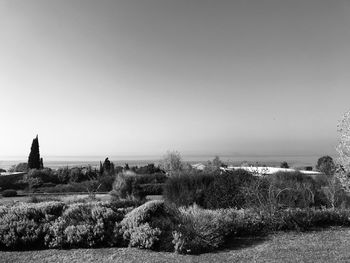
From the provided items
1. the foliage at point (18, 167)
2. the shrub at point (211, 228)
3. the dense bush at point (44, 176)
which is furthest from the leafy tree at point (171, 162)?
the shrub at point (211, 228)

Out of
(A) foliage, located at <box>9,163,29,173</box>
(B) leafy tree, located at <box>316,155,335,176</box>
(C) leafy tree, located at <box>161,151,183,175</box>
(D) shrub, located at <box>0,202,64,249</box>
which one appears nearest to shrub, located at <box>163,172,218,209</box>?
(B) leafy tree, located at <box>316,155,335,176</box>

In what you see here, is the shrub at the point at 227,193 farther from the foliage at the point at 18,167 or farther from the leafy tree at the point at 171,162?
the foliage at the point at 18,167

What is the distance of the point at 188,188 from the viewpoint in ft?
54.1

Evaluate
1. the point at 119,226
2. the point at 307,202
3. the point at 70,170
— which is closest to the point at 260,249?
the point at 119,226

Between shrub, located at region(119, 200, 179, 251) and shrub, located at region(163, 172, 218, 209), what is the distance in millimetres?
5969

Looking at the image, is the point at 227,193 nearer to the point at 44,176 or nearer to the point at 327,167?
the point at 327,167

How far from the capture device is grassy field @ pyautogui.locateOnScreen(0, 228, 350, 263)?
7.08 meters

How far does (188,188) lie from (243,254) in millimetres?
9145

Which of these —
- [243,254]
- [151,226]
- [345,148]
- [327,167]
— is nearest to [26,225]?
[151,226]

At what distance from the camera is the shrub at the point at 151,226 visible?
782 centimetres

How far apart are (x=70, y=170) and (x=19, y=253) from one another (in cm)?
3203

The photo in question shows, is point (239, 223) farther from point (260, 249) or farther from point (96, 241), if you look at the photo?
point (96, 241)

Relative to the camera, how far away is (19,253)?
7969 mm

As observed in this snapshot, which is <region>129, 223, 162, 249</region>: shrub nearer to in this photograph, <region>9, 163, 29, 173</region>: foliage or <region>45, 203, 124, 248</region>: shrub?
<region>45, 203, 124, 248</region>: shrub
